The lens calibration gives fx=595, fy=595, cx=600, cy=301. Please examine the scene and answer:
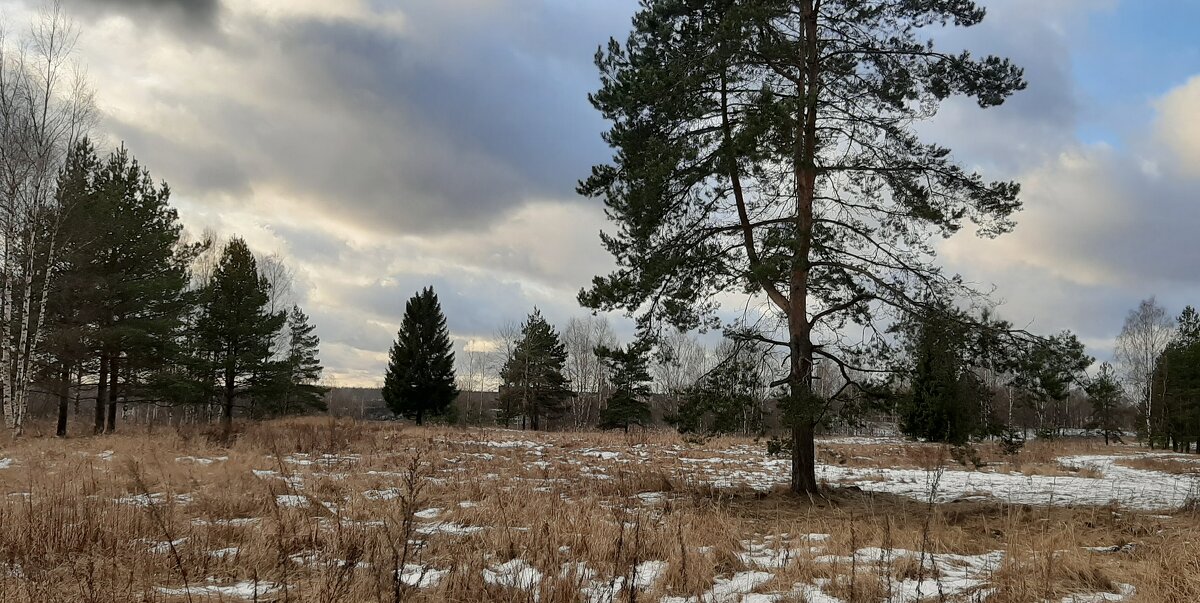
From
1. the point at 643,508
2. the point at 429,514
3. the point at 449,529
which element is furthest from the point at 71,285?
the point at 643,508

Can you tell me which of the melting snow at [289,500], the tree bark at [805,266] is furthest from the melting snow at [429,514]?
the tree bark at [805,266]

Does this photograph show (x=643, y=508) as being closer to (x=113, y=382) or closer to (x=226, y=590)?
(x=226, y=590)

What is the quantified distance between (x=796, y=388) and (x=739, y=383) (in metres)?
0.79

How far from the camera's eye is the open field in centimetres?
348

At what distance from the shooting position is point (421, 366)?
38.6 m

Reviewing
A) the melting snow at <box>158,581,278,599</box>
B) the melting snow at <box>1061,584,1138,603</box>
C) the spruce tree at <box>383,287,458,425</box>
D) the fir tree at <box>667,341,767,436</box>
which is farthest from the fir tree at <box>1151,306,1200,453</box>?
the spruce tree at <box>383,287,458,425</box>

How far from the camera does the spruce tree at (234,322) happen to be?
26.6 meters

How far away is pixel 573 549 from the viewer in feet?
15.0

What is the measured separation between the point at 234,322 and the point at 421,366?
1316 cm

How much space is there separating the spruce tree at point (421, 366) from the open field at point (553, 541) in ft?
94.7

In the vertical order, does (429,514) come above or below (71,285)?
below

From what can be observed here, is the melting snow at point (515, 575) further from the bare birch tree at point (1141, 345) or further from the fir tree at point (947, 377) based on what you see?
the bare birch tree at point (1141, 345)

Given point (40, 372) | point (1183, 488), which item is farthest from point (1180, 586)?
point (40, 372)

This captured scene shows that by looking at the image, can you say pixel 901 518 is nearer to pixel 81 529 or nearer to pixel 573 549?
pixel 573 549
